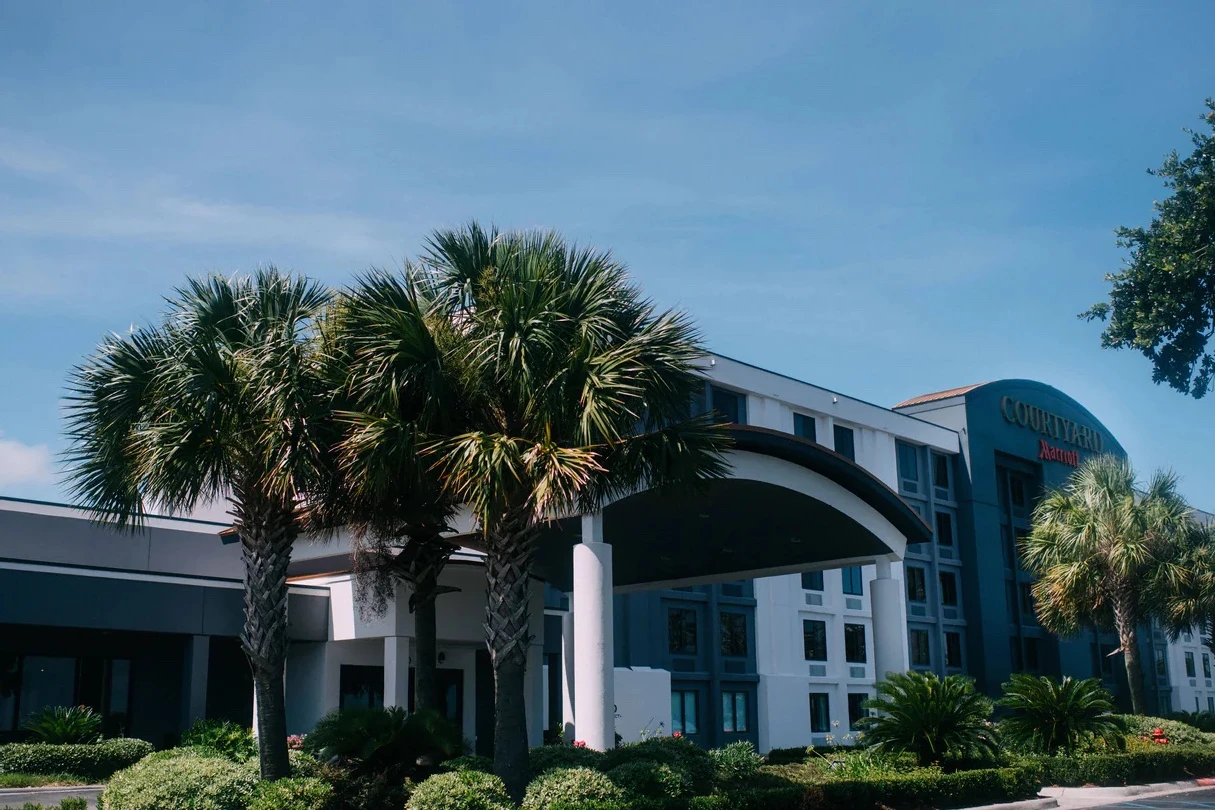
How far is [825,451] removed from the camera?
80.9 feet

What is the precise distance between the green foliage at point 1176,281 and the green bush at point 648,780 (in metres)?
16.0

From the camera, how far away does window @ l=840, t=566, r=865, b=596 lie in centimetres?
4875

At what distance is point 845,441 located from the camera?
49.8 meters

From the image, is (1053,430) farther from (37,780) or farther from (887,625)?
(37,780)

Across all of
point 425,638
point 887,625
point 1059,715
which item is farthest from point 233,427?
point 1059,715

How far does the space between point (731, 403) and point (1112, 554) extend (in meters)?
14.4

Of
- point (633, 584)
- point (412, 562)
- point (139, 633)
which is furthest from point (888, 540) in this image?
point (139, 633)

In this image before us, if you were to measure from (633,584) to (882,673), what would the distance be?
10.2 metres

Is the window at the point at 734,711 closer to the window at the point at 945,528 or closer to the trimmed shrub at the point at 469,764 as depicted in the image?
the window at the point at 945,528

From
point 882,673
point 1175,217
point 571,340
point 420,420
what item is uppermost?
point 1175,217

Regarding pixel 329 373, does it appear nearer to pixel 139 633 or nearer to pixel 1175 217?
pixel 139 633

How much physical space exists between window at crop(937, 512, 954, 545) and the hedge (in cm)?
2435

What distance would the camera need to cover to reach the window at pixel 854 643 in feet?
159

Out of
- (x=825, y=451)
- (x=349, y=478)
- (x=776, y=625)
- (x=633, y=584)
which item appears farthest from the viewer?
(x=776, y=625)
